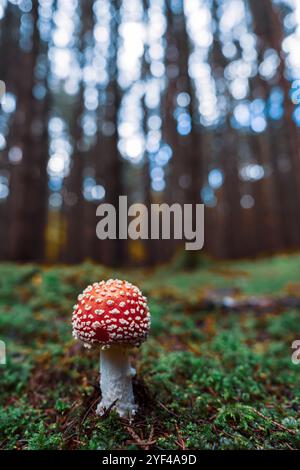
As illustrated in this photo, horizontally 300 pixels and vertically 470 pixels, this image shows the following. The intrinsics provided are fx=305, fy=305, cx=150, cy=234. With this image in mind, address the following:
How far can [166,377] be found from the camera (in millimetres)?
2582

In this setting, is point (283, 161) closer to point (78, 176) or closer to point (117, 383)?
point (78, 176)

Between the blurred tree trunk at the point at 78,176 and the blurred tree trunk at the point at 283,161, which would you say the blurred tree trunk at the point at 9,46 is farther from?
the blurred tree trunk at the point at 283,161

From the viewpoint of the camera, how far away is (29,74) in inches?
365

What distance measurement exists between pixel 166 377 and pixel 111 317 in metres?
1.00

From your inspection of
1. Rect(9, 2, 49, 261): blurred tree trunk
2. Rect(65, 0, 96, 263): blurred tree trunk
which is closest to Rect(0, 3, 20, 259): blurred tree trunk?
Rect(9, 2, 49, 261): blurred tree trunk

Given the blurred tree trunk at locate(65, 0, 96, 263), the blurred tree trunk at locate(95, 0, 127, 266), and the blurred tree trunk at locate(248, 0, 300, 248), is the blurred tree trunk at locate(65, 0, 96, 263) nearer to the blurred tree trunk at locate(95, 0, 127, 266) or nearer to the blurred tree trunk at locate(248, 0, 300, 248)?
the blurred tree trunk at locate(95, 0, 127, 266)

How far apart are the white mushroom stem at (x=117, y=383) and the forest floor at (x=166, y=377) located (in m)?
0.09

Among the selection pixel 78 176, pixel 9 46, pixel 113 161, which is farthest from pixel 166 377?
pixel 78 176

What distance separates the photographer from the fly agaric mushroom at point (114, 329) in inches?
77.3

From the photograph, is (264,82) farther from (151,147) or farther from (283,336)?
(283,336)

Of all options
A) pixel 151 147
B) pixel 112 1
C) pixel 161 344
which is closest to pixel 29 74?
pixel 112 1

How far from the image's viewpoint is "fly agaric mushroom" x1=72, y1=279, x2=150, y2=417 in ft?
6.44

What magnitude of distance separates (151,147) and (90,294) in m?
14.5

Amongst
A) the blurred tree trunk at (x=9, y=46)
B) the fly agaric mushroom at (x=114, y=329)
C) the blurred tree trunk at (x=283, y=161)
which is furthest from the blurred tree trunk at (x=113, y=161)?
the fly agaric mushroom at (x=114, y=329)
